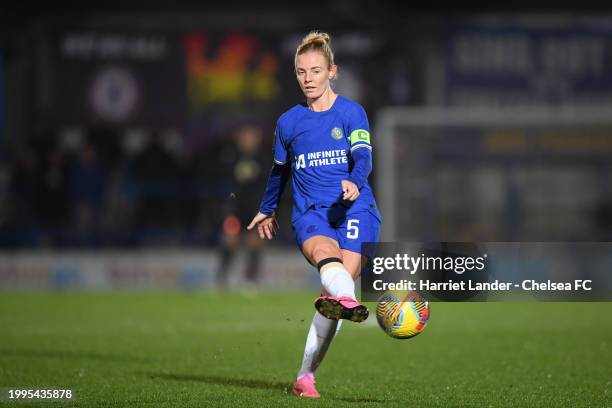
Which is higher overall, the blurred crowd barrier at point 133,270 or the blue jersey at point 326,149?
the blue jersey at point 326,149

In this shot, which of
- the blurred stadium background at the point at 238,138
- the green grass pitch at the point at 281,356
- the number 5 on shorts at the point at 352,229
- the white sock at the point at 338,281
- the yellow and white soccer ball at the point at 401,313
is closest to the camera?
the white sock at the point at 338,281

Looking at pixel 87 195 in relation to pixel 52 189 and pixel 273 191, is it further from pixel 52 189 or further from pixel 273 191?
pixel 273 191

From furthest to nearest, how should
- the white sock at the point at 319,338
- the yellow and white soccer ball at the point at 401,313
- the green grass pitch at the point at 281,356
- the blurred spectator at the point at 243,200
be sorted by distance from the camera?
the blurred spectator at the point at 243,200
the green grass pitch at the point at 281,356
the white sock at the point at 319,338
the yellow and white soccer ball at the point at 401,313

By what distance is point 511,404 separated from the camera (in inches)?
264

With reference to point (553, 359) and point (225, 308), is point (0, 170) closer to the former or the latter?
point (225, 308)

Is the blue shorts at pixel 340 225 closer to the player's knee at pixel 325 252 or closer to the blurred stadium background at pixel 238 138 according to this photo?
the player's knee at pixel 325 252

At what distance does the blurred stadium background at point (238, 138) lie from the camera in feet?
60.9

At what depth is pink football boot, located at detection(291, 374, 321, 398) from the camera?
691cm

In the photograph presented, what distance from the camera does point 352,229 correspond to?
6727 mm

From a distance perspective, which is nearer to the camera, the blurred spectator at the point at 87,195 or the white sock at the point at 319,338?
the white sock at the point at 319,338

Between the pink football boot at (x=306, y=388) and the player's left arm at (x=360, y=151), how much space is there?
46.5 inches

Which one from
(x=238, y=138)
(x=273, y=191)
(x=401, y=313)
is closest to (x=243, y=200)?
(x=238, y=138)

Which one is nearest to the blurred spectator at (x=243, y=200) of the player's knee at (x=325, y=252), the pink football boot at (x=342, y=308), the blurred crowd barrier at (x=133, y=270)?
the blurred crowd barrier at (x=133, y=270)

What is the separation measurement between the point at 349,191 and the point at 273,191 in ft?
2.93
